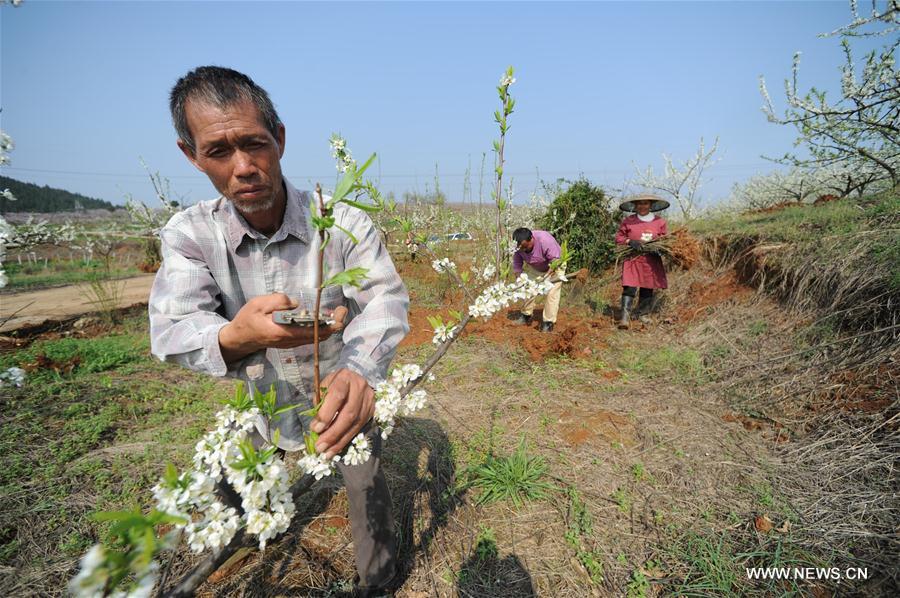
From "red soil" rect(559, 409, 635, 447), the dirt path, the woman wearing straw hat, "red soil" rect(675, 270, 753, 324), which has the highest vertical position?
the woman wearing straw hat

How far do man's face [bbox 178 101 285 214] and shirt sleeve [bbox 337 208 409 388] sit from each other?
36 centimetres

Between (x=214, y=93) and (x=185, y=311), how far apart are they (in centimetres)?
84

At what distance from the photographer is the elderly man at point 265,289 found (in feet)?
3.84

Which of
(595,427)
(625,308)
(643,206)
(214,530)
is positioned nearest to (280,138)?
(214,530)

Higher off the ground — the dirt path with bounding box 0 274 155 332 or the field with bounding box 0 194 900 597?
the field with bounding box 0 194 900 597

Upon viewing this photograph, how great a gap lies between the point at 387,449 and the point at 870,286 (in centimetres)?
527

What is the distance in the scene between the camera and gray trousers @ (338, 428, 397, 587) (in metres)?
1.74

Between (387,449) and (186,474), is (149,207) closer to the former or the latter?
(387,449)

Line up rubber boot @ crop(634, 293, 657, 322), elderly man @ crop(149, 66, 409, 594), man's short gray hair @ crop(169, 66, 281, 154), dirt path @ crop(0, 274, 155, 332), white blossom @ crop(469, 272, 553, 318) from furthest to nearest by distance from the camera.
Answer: dirt path @ crop(0, 274, 155, 332) < rubber boot @ crop(634, 293, 657, 322) < white blossom @ crop(469, 272, 553, 318) < man's short gray hair @ crop(169, 66, 281, 154) < elderly man @ crop(149, 66, 409, 594)

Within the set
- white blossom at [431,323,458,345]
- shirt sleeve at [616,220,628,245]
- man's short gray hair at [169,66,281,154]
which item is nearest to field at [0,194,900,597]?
white blossom at [431,323,458,345]

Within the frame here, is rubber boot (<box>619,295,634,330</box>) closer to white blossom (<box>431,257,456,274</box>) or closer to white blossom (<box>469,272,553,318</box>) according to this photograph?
white blossom (<box>431,257,456,274</box>)

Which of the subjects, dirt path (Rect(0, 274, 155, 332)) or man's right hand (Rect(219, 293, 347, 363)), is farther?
dirt path (Rect(0, 274, 155, 332))

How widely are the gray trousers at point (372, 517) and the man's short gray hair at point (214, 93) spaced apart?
147cm

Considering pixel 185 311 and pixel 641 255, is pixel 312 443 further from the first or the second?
pixel 641 255
